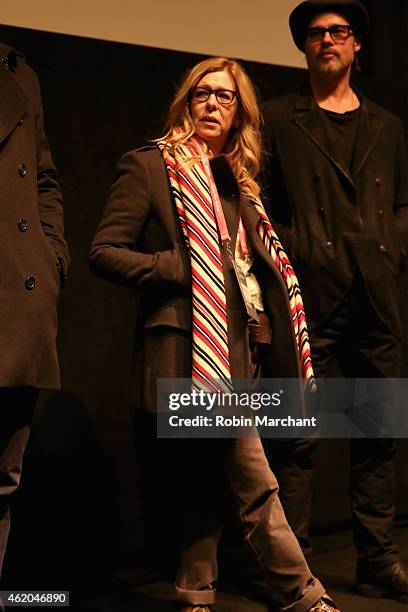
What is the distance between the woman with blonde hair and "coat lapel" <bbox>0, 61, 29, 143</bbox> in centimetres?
39

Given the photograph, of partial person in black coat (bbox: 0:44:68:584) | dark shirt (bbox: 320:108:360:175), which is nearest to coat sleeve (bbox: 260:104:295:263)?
dark shirt (bbox: 320:108:360:175)

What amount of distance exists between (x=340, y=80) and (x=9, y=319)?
156 cm

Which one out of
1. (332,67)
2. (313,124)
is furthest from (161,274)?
(332,67)

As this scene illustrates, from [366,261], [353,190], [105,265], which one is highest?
[353,190]

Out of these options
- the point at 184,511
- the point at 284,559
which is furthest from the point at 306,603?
the point at 184,511

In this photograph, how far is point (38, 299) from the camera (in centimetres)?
233

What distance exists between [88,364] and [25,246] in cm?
110

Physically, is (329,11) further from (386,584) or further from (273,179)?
(386,584)

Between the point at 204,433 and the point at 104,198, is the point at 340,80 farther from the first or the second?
the point at 204,433

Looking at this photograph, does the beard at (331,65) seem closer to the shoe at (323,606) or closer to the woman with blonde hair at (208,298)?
the woman with blonde hair at (208,298)

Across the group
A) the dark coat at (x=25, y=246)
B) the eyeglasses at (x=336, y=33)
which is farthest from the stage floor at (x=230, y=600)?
the eyeglasses at (x=336, y=33)

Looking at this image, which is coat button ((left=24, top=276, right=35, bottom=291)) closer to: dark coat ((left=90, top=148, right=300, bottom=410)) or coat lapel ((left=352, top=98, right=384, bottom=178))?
dark coat ((left=90, top=148, right=300, bottom=410))

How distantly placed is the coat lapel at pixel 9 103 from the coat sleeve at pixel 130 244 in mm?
370

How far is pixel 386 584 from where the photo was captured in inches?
124
